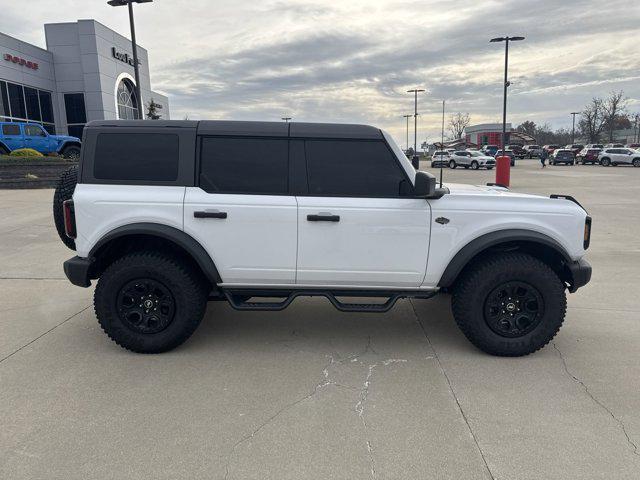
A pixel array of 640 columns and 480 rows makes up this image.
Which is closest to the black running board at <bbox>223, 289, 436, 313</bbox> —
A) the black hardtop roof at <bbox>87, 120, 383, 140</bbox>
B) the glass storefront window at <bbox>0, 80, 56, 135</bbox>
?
the black hardtop roof at <bbox>87, 120, 383, 140</bbox>

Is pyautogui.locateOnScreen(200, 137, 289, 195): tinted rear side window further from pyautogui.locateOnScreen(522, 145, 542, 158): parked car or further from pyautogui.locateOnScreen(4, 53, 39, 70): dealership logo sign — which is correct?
pyautogui.locateOnScreen(522, 145, 542, 158): parked car

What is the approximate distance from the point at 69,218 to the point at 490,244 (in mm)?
3333

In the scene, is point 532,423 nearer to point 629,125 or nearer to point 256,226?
point 256,226

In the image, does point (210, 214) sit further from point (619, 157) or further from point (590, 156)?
point (590, 156)

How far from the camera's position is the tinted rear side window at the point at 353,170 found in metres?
3.62

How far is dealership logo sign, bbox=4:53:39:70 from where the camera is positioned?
28.5 meters

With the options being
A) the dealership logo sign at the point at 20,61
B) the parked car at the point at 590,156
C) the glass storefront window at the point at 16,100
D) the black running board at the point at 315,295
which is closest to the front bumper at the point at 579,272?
the black running board at the point at 315,295

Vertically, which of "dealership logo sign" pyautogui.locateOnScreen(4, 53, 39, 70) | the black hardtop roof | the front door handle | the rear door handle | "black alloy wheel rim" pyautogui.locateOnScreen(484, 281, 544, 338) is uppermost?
"dealership logo sign" pyautogui.locateOnScreen(4, 53, 39, 70)

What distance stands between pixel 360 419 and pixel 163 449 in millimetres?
1164

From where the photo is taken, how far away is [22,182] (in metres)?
17.5

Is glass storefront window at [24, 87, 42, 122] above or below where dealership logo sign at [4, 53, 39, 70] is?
below

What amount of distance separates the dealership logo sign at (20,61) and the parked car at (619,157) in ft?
144

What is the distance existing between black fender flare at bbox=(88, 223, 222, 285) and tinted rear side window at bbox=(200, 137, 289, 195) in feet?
1.50

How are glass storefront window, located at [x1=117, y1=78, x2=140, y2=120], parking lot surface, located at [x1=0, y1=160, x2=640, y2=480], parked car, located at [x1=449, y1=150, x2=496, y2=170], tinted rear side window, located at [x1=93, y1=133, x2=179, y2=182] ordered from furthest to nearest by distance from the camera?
1. parked car, located at [x1=449, y1=150, x2=496, y2=170]
2. glass storefront window, located at [x1=117, y1=78, x2=140, y2=120]
3. tinted rear side window, located at [x1=93, y1=133, x2=179, y2=182]
4. parking lot surface, located at [x1=0, y1=160, x2=640, y2=480]
